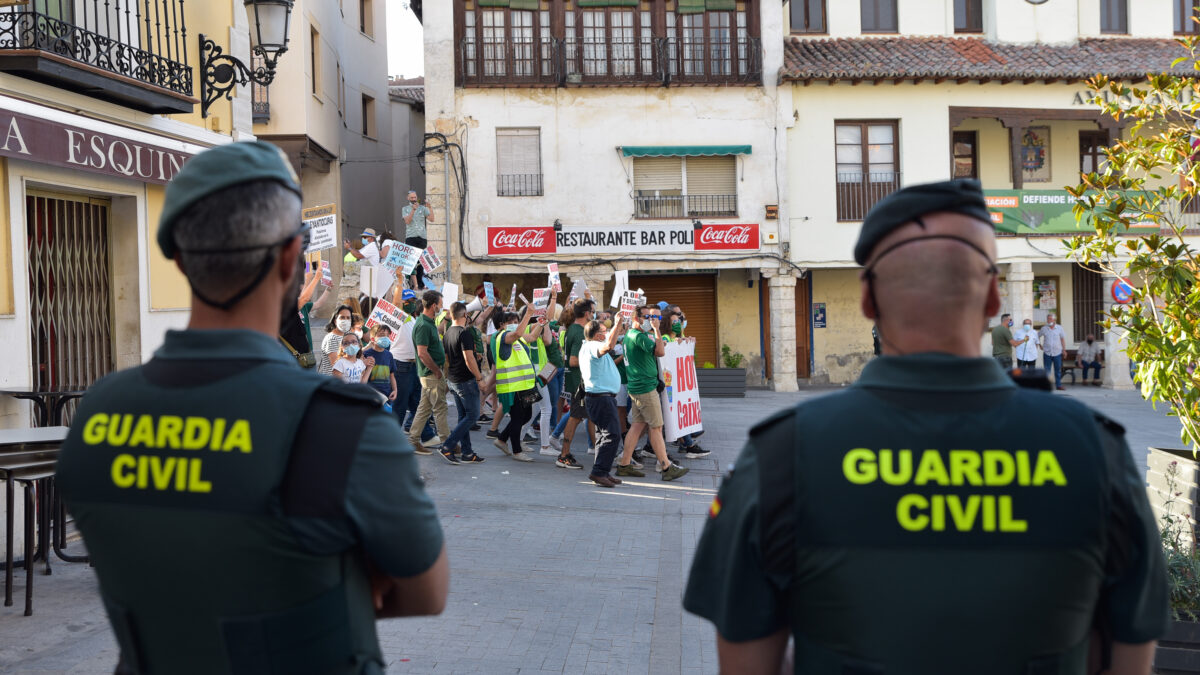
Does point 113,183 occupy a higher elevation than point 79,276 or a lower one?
higher

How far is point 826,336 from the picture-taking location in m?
26.5

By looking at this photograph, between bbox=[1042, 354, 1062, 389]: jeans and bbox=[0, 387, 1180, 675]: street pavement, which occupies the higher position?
bbox=[1042, 354, 1062, 389]: jeans

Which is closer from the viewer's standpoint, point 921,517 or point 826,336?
point 921,517

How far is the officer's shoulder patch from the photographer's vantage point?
1927 mm

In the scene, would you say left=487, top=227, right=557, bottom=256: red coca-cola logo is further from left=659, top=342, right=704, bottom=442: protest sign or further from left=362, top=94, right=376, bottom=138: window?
left=659, top=342, right=704, bottom=442: protest sign

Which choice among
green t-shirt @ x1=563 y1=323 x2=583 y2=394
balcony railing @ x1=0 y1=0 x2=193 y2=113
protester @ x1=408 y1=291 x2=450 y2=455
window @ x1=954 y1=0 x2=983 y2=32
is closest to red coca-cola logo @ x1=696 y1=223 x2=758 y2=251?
window @ x1=954 y1=0 x2=983 y2=32

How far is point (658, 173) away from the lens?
78.8 ft

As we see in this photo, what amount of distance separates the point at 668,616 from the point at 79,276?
559cm

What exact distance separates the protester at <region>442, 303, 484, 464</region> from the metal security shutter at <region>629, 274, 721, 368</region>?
13.8m

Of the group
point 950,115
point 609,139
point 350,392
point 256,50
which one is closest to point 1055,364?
point 950,115

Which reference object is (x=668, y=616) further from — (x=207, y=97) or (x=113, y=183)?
(x=207, y=97)

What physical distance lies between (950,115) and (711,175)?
564 cm

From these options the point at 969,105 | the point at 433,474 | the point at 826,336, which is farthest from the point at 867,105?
the point at 433,474

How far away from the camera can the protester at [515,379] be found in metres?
12.2
